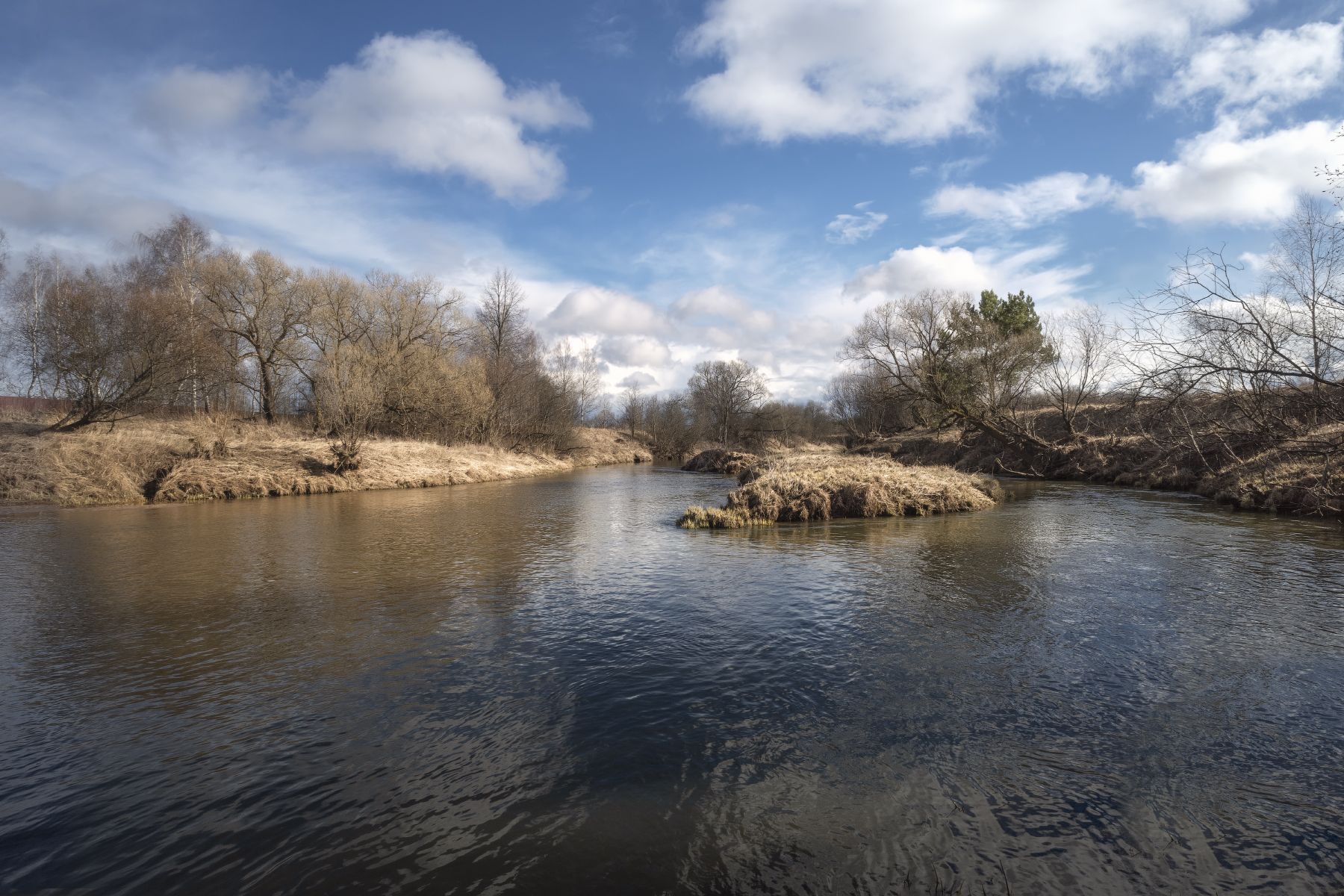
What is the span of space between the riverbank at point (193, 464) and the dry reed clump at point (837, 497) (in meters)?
18.6

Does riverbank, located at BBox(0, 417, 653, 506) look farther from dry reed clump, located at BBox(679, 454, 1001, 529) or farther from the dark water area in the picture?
dry reed clump, located at BBox(679, 454, 1001, 529)

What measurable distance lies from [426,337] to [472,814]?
4293 centimetres

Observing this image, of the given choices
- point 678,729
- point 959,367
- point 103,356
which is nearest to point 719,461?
point 959,367

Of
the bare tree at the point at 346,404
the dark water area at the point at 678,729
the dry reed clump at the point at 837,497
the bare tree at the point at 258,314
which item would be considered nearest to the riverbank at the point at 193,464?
the bare tree at the point at 346,404

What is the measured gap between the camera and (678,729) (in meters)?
5.12

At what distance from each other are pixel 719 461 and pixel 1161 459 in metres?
22.5

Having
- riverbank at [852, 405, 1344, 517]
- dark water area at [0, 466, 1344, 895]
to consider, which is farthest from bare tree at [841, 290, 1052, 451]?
dark water area at [0, 466, 1344, 895]

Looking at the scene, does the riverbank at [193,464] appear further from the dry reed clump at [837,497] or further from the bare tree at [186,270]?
the dry reed clump at [837,497]

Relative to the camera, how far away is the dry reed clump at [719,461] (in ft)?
120

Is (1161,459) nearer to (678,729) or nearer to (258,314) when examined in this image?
(678,729)

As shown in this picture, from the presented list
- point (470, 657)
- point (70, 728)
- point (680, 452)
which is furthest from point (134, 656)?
point (680, 452)

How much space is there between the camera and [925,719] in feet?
17.0

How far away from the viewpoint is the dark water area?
3.56 m

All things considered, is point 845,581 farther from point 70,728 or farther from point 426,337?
point 426,337
